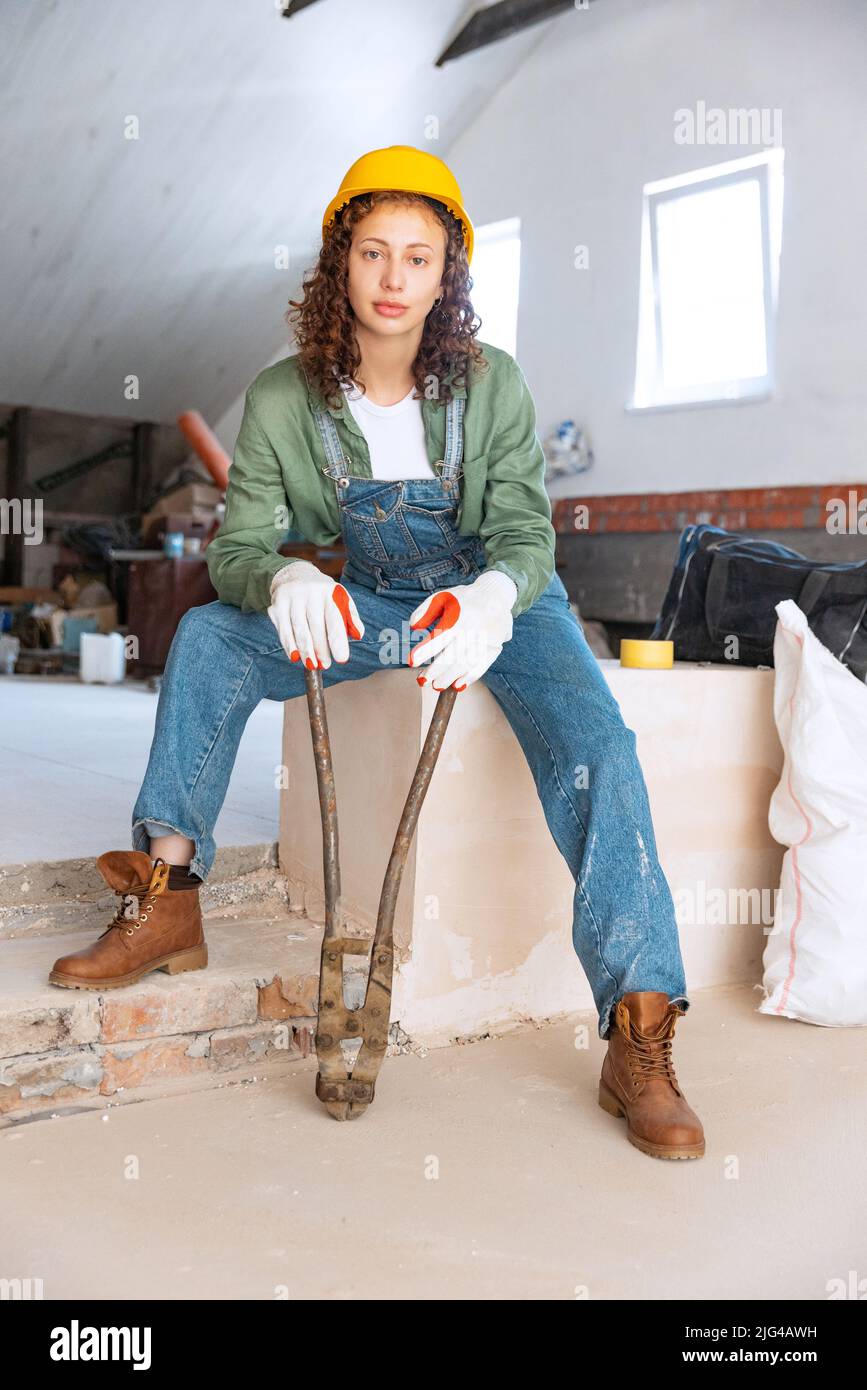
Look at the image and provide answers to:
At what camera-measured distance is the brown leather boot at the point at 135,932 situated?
1776mm

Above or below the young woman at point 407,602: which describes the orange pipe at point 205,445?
above

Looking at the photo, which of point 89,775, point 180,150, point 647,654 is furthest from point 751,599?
point 180,150

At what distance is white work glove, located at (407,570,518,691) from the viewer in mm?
1653

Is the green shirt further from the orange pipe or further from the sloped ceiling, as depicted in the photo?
the orange pipe

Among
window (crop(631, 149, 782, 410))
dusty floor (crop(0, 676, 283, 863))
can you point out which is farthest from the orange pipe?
dusty floor (crop(0, 676, 283, 863))

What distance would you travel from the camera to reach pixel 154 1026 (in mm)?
1820

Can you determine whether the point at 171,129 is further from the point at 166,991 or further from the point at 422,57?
the point at 166,991

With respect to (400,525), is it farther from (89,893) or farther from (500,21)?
(500,21)

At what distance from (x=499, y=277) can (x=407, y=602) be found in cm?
571

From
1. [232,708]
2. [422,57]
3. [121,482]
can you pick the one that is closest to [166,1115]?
[232,708]

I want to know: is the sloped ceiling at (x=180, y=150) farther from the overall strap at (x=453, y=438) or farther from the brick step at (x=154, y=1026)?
the brick step at (x=154, y=1026)

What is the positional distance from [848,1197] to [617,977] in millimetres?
398

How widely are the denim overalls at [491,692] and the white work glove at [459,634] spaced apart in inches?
9.0

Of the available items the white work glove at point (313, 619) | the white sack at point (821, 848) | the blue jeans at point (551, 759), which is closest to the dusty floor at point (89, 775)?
the blue jeans at point (551, 759)
